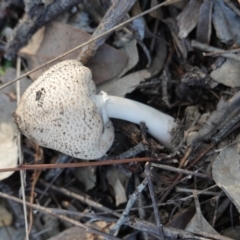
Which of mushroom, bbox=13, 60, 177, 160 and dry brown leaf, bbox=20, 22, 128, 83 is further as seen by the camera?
dry brown leaf, bbox=20, 22, 128, 83

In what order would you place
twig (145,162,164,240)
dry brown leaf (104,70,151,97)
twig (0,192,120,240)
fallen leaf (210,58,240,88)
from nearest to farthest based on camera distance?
1. twig (145,162,164,240)
2. twig (0,192,120,240)
3. fallen leaf (210,58,240,88)
4. dry brown leaf (104,70,151,97)

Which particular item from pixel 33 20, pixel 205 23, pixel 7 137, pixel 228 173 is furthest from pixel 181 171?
pixel 33 20

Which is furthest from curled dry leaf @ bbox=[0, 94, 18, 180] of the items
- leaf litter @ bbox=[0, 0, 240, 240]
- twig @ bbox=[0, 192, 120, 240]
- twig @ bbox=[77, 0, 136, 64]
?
twig @ bbox=[77, 0, 136, 64]

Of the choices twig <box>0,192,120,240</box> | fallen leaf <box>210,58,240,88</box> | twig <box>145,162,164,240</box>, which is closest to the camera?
twig <box>145,162,164,240</box>

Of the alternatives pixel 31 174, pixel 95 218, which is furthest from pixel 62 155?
pixel 95 218

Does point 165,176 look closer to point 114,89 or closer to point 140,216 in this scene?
point 140,216

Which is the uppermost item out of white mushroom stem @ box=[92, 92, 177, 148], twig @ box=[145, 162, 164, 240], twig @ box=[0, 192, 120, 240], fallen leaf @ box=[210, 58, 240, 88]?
fallen leaf @ box=[210, 58, 240, 88]

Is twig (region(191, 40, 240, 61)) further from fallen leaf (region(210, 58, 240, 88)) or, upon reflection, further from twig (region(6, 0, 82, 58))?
twig (region(6, 0, 82, 58))
